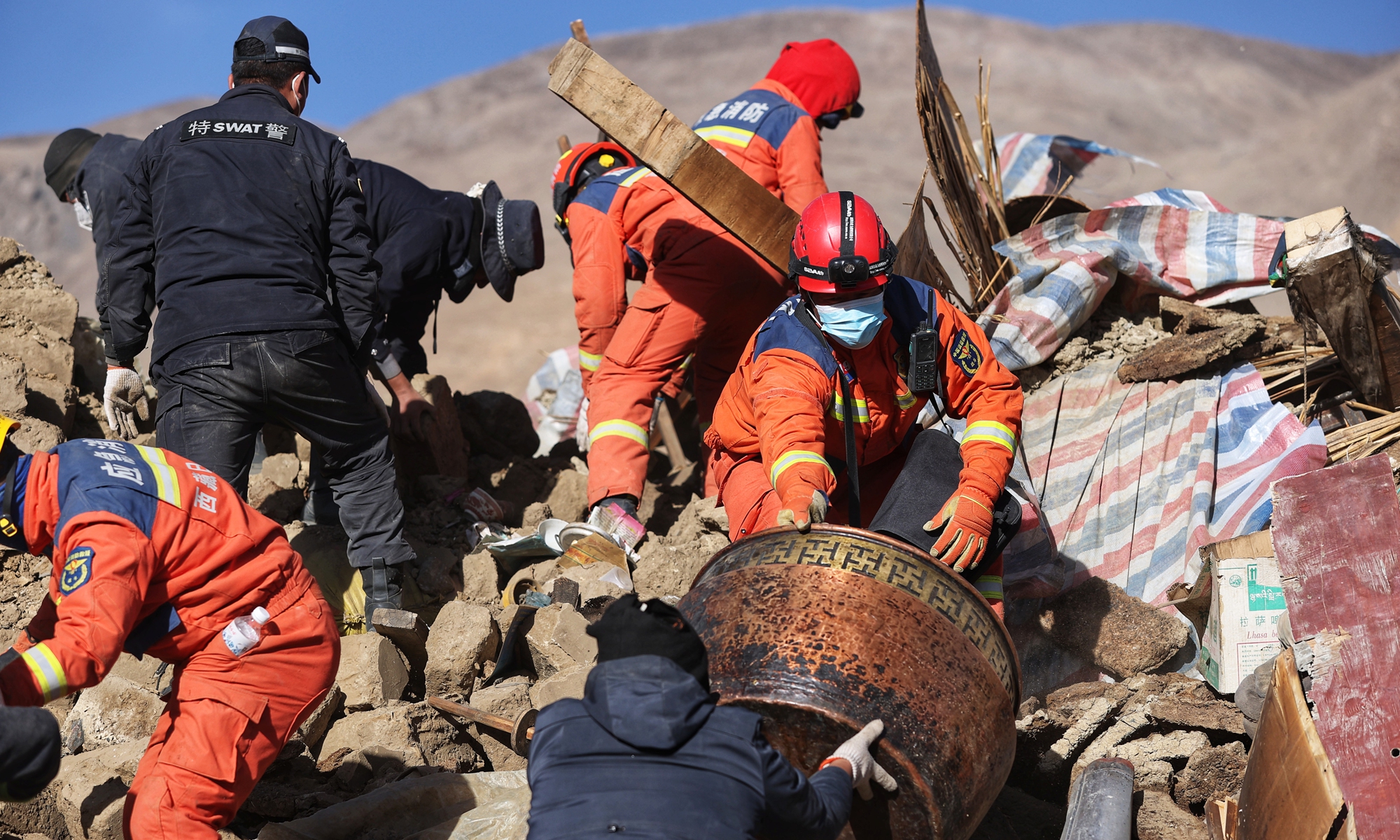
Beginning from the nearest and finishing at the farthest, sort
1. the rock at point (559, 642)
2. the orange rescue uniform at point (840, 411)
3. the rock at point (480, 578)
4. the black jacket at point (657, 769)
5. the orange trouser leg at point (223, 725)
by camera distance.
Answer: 1. the black jacket at point (657, 769)
2. the orange trouser leg at point (223, 725)
3. the orange rescue uniform at point (840, 411)
4. the rock at point (559, 642)
5. the rock at point (480, 578)

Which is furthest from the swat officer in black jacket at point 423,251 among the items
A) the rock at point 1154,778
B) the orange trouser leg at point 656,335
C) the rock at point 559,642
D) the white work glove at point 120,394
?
the rock at point 1154,778

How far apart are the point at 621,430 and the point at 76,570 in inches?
99.8

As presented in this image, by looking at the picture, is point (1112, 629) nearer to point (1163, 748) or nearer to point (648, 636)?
point (1163, 748)

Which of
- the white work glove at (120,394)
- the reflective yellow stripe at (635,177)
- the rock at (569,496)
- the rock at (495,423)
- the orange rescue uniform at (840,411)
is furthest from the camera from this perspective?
the rock at (495,423)

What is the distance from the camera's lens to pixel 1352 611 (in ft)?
9.90

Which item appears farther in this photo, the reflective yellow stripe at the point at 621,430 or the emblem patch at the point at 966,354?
the reflective yellow stripe at the point at 621,430

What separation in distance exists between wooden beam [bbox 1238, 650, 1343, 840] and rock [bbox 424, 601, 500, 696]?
235cm

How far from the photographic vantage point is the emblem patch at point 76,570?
2.38 meters

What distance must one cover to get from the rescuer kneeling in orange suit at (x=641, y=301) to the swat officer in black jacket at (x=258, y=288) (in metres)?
0.95

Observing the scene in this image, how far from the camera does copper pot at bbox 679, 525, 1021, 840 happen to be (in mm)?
2541

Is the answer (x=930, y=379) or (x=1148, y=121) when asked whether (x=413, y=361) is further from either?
(x=1148, y=121)

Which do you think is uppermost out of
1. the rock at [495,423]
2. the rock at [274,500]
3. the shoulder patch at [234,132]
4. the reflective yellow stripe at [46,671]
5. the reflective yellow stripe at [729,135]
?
the reflective yellow stripe at [729,135]

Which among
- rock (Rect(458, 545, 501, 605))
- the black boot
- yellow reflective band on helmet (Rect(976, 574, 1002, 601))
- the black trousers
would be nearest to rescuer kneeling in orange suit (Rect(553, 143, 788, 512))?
rock (Rect(458, 545, 501, 605))

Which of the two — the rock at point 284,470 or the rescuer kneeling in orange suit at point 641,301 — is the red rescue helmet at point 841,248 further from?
the rock at point 284,470
